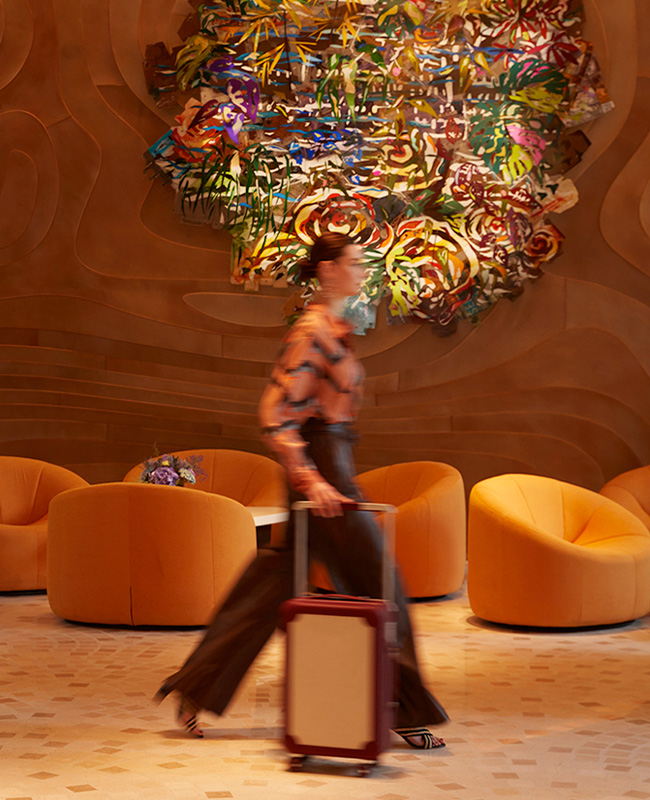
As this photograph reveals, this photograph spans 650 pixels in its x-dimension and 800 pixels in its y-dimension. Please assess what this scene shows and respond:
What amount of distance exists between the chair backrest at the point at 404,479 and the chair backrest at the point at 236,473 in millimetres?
713

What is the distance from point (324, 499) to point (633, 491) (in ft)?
13.2

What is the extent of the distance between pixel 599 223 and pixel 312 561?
185 inches

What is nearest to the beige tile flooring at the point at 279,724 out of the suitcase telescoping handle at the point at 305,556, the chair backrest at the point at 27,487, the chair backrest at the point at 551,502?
the suitcase telescoping handle at the point at 305,556

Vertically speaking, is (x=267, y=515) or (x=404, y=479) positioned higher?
(x=404, y=479)

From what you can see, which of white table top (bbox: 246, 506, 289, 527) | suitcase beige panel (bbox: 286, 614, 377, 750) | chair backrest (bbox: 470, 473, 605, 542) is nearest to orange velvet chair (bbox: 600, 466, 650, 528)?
chair backrest (bbox: 470, 473, 605, 542)

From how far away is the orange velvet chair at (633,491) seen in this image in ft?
20.1

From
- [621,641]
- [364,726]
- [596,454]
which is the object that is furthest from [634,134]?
[364,726]

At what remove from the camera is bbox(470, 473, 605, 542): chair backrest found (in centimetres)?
563

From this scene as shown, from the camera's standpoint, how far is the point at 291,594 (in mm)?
3051

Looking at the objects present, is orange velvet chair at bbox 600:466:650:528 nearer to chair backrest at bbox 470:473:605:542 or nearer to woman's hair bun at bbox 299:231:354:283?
chair backrest at bbox 470:473:605:542

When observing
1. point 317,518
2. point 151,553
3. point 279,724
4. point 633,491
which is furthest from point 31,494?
point 317,518

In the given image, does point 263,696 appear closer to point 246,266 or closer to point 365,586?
point 365,586

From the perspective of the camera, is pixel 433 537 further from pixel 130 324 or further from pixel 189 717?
pixel 130 324

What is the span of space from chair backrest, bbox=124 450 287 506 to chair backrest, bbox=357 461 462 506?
713 millimetres
